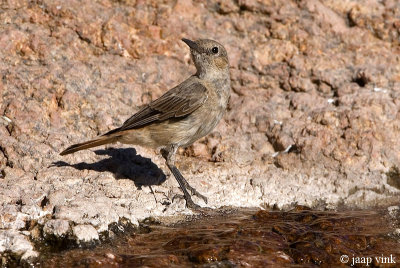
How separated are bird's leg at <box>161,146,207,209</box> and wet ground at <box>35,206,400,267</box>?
0.24 meters

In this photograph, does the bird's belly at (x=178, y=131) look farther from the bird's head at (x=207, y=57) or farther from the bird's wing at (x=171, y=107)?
the bird's head at (x=207, y=57)

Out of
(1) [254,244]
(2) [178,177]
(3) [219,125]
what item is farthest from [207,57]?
(1) [254,244]

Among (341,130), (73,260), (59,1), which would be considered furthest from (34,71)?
(341,130)

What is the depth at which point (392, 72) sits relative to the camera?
7.52 m

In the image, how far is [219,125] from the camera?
716 cm

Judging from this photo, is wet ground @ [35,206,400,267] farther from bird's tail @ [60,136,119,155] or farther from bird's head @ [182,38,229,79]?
bird's head @ [182,38,229,79]

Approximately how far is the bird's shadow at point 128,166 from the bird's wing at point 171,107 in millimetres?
481

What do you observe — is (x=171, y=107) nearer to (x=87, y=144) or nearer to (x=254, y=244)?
(x=87, y=144)

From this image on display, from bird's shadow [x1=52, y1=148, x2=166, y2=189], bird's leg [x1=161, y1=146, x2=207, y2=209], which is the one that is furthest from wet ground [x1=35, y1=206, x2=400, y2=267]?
bird's shadow [x1=52, y1=148, x2=166, y2=189]

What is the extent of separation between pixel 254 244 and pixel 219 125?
2.61 m

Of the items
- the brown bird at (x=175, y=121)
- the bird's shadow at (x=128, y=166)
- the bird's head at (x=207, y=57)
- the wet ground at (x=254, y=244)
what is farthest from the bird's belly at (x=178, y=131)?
the wet ground at (x=254, y=244)

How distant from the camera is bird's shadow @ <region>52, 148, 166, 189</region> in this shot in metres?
6.25

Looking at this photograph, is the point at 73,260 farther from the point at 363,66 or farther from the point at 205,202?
the point at 363,66

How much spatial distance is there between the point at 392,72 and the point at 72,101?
4056 millimetres
